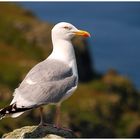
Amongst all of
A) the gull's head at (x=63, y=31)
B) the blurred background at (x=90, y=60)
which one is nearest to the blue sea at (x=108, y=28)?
the blurred background at (x=90, y=60)

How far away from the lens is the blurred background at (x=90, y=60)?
39250 millimetres

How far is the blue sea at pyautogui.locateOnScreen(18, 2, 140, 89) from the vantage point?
76562mm

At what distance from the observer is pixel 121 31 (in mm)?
83375

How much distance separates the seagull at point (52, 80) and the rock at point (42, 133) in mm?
275

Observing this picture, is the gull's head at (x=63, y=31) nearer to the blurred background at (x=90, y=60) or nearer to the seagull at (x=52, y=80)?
the seagull at (x=52, y=80)

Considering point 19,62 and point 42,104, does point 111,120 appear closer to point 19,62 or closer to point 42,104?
point 19,62

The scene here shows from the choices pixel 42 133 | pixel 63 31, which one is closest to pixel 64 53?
pixel 63 31

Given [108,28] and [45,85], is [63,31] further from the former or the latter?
[108,28]

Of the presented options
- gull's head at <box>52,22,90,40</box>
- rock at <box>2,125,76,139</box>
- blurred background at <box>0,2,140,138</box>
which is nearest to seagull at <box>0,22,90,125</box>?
gull's head at <box>52,22,90,40</box>

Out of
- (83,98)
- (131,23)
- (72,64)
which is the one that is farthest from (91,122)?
(131,23)

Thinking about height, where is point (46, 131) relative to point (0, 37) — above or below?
above

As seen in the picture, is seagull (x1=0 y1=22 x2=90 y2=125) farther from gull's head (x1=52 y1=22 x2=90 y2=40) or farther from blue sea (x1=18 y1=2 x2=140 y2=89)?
blue sea (x1=18 y1=2 x2=140 y2=89)

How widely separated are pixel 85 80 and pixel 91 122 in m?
17.1

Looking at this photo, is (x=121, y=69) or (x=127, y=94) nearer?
(x=127, y=94)
